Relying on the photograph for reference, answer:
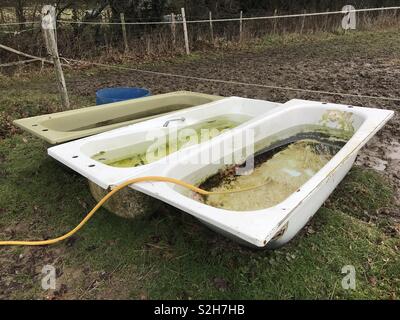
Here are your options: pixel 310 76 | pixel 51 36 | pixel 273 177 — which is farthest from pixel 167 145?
pixel 310 76

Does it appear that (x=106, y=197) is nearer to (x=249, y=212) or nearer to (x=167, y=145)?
(x=249, y=212)

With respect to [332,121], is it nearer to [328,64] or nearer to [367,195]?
[367,195]

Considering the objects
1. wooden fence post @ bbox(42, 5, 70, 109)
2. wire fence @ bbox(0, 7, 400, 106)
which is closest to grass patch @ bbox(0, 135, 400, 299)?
wooden fence post @ bbox(42, 5, 70, 109)

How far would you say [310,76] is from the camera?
552 cm

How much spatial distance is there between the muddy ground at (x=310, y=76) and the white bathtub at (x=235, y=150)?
1.70 ft

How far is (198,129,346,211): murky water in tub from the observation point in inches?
89.9

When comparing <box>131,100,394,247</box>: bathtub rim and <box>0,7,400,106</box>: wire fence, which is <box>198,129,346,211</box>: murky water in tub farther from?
<box>0,7,400,106</box>: wire fence

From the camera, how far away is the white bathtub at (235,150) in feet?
4.59

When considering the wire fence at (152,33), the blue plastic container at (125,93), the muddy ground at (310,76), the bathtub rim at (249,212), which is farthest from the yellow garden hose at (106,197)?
the wire fence at (152,33)

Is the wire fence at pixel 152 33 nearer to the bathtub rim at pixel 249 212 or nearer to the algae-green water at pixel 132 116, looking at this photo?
the algae-green water at pixel 132 116

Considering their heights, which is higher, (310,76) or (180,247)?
(310,76)

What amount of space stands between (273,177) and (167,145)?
91cm

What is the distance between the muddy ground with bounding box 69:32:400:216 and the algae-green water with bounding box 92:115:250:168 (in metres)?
1.30

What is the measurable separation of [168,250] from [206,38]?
7066 mm
